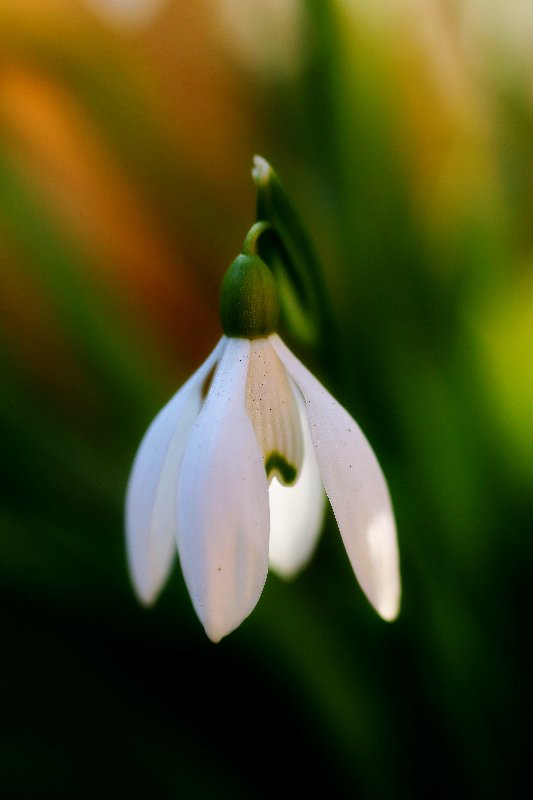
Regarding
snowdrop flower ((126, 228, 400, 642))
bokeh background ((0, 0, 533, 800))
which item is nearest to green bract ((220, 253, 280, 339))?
snowdrop flower ((126, 228, 400, 642))

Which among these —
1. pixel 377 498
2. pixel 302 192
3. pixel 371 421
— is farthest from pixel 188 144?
pixel 377 498

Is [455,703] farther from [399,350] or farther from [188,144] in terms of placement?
[188,144]

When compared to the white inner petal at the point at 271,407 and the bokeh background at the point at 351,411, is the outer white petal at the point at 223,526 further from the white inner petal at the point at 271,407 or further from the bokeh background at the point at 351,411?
the bokeh background at the point at 351,411

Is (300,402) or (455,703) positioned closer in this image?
(300,402)

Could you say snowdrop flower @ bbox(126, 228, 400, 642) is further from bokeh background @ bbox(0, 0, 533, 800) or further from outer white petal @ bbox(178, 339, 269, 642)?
bokeh background @ bbox(0, 0, 533, 800)

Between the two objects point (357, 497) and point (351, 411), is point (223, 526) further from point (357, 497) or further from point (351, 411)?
point (351, 411)

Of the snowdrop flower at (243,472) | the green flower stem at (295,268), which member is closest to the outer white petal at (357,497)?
the snowdrop flower at (243,472)
